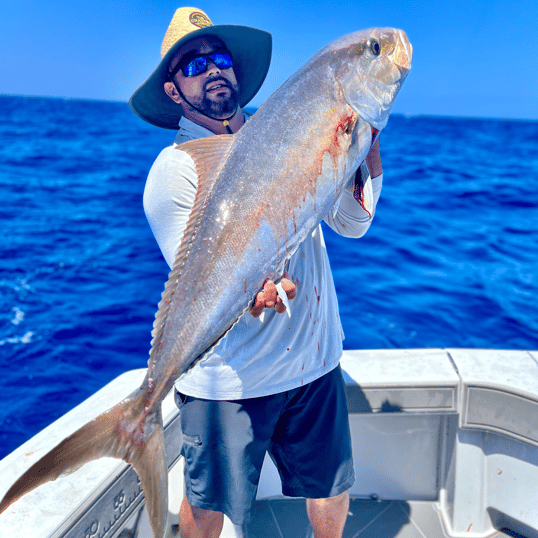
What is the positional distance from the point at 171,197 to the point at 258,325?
0.53 meters

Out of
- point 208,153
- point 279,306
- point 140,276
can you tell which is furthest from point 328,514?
point 140,276

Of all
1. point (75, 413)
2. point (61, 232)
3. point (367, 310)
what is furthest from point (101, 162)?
point (75, 413)

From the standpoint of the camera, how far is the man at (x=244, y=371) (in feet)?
5.77

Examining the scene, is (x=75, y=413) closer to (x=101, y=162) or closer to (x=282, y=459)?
(x=282, y=459)

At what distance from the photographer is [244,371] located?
1.76 meters

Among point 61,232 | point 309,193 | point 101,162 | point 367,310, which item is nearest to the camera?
point 309,193

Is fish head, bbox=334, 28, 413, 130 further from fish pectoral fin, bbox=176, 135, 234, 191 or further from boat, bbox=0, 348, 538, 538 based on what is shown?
boat, bbox=0, 348, 538, 538

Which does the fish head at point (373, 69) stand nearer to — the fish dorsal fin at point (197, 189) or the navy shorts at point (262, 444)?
the fish dorsal fin at point (197, 189)

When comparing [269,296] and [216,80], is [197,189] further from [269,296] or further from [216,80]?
[216,80]

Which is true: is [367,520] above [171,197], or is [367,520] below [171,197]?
below

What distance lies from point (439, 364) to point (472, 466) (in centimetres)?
55

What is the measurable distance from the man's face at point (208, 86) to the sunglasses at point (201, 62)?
0.04ft

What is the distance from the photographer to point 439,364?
8.66 ft

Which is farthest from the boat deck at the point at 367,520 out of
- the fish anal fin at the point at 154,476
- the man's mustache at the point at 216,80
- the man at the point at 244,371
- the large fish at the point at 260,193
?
the man's mustache at the point at 216,80
